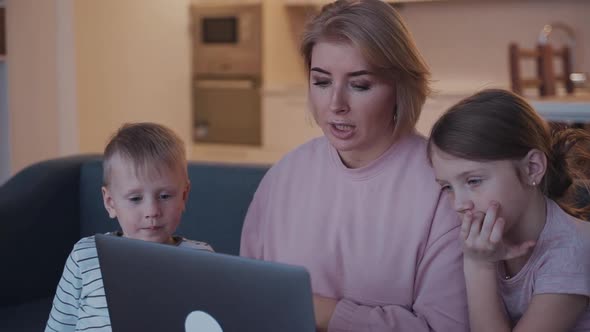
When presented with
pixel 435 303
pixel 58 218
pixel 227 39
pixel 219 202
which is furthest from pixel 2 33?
pixel 435 303

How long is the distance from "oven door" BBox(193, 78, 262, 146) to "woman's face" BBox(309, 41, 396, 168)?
4.19 meters

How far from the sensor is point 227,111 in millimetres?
5770

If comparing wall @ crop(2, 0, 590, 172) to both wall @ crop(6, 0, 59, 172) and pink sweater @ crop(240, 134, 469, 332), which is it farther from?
pink sweater @ crop(240, 134, 469, 332)

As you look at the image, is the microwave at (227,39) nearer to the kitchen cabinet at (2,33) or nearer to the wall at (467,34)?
the wall at (467,34)

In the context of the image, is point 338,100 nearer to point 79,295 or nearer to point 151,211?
point 151,211

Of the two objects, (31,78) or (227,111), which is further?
(227,111)

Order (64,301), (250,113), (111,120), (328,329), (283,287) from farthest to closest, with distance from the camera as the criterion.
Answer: (250,113), (111,120), (64,301), (328,329), (283,287)

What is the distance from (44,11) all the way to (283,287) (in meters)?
3.51

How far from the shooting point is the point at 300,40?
5.18 ft

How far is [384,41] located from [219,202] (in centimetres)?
93

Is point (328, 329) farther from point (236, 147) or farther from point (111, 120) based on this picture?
point (236, 147)

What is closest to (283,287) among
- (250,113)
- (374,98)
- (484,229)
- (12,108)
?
(484,229)

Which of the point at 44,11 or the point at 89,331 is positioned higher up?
the point at 44,11

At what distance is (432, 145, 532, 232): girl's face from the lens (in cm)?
132
